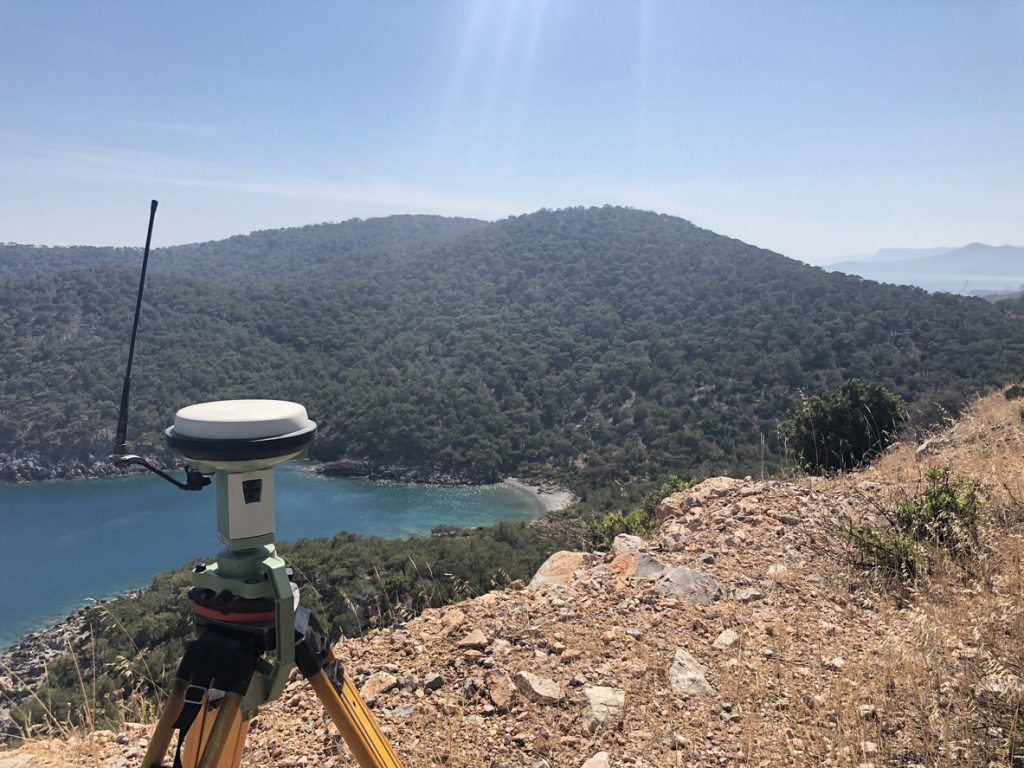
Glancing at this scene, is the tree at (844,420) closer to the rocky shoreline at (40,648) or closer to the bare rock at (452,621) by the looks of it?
the bare rock at (452,621)

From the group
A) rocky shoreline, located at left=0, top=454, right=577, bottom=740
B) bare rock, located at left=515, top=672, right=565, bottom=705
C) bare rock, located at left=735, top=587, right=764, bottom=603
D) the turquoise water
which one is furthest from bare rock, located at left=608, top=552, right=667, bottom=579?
rocky shoreline, located at left=0, top=454, right=577, bottom=740

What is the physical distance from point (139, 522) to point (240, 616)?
121 ft

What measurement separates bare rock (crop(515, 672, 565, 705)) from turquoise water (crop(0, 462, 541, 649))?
21627 mm

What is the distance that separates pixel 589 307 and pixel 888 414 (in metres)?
44.7

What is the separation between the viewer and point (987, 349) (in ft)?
93.7

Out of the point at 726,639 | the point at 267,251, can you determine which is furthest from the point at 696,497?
the point at 267,251

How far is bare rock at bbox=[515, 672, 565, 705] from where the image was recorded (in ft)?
6.77

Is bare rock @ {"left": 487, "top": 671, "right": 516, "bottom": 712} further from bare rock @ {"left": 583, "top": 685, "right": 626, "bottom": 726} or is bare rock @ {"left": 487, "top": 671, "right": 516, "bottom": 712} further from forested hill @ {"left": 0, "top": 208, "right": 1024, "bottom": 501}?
forested hill @ {"left": 0, "top": 208, "right": 1024, "bottom": 501}

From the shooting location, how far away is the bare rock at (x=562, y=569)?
10.6ft

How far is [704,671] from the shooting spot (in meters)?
2.12

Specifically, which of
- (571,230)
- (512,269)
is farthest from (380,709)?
(571,230)

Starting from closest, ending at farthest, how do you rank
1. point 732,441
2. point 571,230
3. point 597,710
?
point 597,710
point 732,441
point 571,230

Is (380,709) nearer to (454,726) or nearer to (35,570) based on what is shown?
(454,726)

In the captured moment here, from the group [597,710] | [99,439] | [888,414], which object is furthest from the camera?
[99,439]
